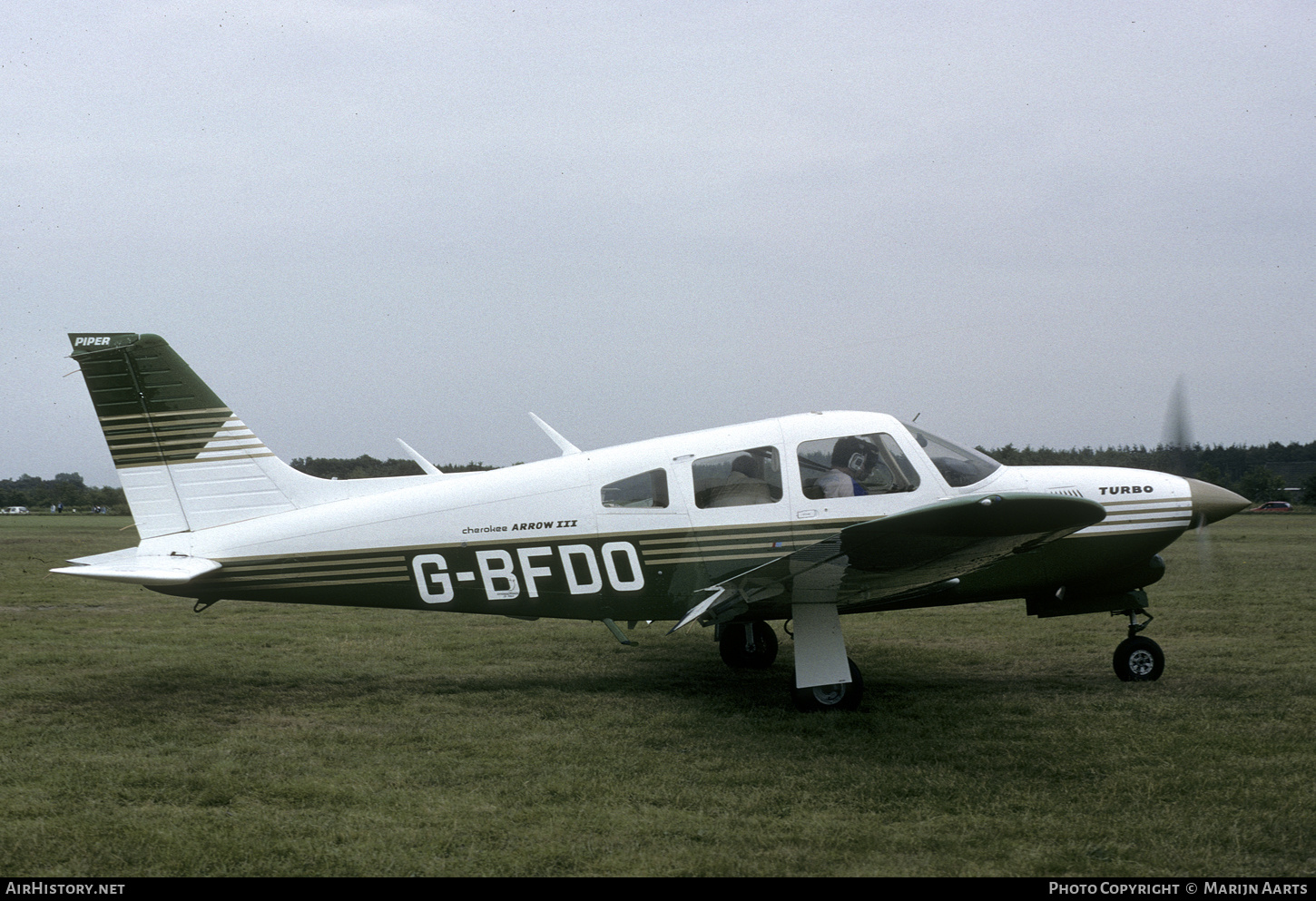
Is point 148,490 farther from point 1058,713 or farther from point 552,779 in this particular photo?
point 1058,713

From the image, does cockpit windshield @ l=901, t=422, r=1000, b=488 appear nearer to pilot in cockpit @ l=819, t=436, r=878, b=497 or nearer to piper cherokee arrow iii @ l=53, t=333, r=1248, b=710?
piper cherokee arrow iii @ l=53, t=333, r=1248, b=710

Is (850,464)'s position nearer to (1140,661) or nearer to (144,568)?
(1140,661)

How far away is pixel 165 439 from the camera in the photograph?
23.3 ft

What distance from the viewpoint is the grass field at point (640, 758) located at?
13.0ft

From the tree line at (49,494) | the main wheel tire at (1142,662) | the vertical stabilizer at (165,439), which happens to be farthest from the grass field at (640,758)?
the tree line at (49,494)

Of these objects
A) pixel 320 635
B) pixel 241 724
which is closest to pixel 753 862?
pixel 241 724

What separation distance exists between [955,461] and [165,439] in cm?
637

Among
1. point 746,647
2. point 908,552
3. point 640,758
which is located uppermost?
point 908,552

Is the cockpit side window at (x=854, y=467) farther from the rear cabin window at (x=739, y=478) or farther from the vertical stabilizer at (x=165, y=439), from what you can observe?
the vertical stabilizer at (x=165, y=439)

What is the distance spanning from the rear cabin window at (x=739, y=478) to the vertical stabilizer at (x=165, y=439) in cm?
358

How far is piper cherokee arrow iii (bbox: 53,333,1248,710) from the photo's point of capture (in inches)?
266

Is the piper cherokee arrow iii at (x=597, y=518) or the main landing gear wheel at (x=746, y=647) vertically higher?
the piper cherokee arrow iii at (x=597, y=518)

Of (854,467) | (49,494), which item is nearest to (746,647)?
(854,467)

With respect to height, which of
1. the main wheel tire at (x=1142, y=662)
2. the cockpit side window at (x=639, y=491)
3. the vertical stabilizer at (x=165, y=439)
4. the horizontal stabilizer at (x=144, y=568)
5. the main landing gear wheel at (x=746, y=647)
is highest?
the vertical stabilizer at (x=165, y=439)
